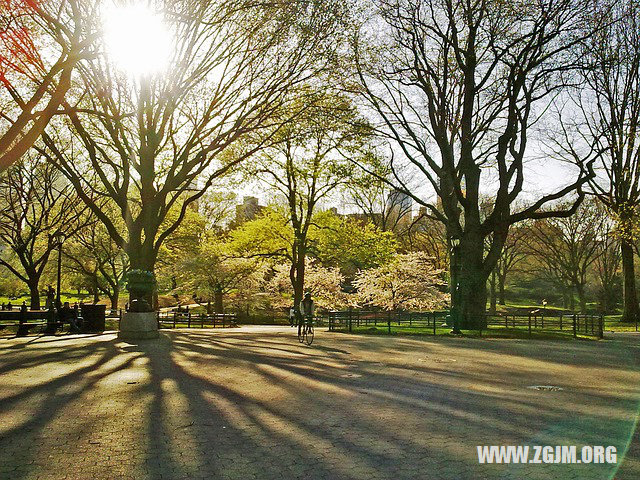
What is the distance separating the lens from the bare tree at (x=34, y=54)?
11.5m

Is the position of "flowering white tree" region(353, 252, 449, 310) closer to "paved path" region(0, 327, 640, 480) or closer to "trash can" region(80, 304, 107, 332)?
"trash can" region(80, 304, 107, 332)

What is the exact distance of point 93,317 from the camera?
25.1 m

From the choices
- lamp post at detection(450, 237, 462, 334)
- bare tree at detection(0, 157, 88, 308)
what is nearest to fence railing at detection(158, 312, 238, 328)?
bare tree at detection(0, 157, 88, 308)

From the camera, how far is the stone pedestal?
19859 mm

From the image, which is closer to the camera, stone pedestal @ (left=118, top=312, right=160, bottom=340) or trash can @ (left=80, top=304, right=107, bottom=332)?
stone pedestal @ (left=118, top=312, right=160, bottom=340)

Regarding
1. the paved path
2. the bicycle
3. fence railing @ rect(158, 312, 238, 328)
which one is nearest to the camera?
the paved path

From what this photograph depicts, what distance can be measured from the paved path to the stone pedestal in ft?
16.3

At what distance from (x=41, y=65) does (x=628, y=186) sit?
33.8 metres

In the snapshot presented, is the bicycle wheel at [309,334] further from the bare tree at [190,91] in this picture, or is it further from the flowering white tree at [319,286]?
the flowering white tree at [319,286]

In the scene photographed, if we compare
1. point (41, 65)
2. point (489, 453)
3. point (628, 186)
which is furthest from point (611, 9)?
point (489, 453)

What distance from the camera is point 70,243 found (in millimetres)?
48156

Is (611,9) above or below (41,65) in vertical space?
above

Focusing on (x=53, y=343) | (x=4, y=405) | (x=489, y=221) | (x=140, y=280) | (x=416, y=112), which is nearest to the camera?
(x=4, y=405)

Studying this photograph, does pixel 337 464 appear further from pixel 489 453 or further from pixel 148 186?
pixel 148 186
